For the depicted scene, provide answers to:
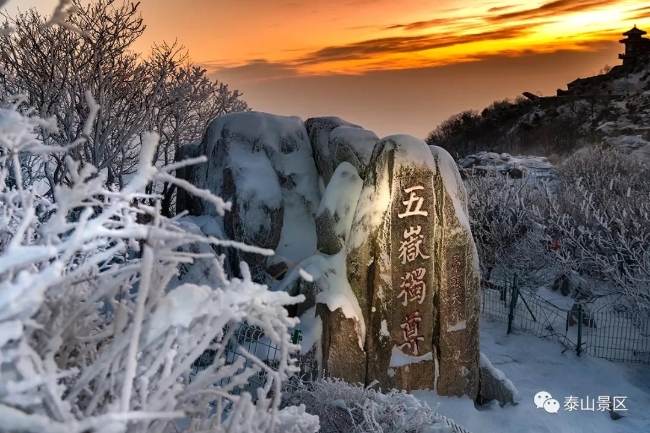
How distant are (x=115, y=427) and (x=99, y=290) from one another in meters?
0.39

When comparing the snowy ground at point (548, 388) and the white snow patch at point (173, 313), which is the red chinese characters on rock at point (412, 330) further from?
the white snow patch at point (173, 313)

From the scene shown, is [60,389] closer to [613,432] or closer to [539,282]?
[613,432]

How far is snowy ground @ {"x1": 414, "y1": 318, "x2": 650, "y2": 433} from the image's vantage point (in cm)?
738

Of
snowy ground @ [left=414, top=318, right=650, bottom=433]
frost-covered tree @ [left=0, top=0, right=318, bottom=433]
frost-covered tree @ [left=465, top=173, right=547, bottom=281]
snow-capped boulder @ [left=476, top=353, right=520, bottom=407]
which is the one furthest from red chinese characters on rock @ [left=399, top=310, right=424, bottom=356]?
frost-covered tree @ [left=465, top=173, right=547, bottom=281]

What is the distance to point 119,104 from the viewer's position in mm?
13023

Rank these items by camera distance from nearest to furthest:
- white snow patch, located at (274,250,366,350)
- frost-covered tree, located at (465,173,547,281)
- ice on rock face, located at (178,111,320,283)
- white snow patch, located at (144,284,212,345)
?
white snow patch, located at (144,284,212,345) → white snow patch, located at (274,250,366,350) → ice on rock face, located at (178,111,320,283) → frost-covered tree, located at (465,173,547,281)

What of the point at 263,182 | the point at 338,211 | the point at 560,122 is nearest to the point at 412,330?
the point at 338,211

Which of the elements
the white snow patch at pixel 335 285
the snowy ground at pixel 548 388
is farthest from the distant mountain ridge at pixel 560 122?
the white snow patch at pixel 335 285

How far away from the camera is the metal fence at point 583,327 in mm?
10672

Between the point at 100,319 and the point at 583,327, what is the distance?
11.8 metres

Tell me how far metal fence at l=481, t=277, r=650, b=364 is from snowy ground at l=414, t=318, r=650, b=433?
29 cm

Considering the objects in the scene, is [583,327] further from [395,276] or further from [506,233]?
[395,276]

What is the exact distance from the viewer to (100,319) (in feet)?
6.26

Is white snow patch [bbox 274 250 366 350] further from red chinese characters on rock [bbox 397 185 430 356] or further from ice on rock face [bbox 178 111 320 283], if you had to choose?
ice on rock face [bbox 178 111 320 283]
